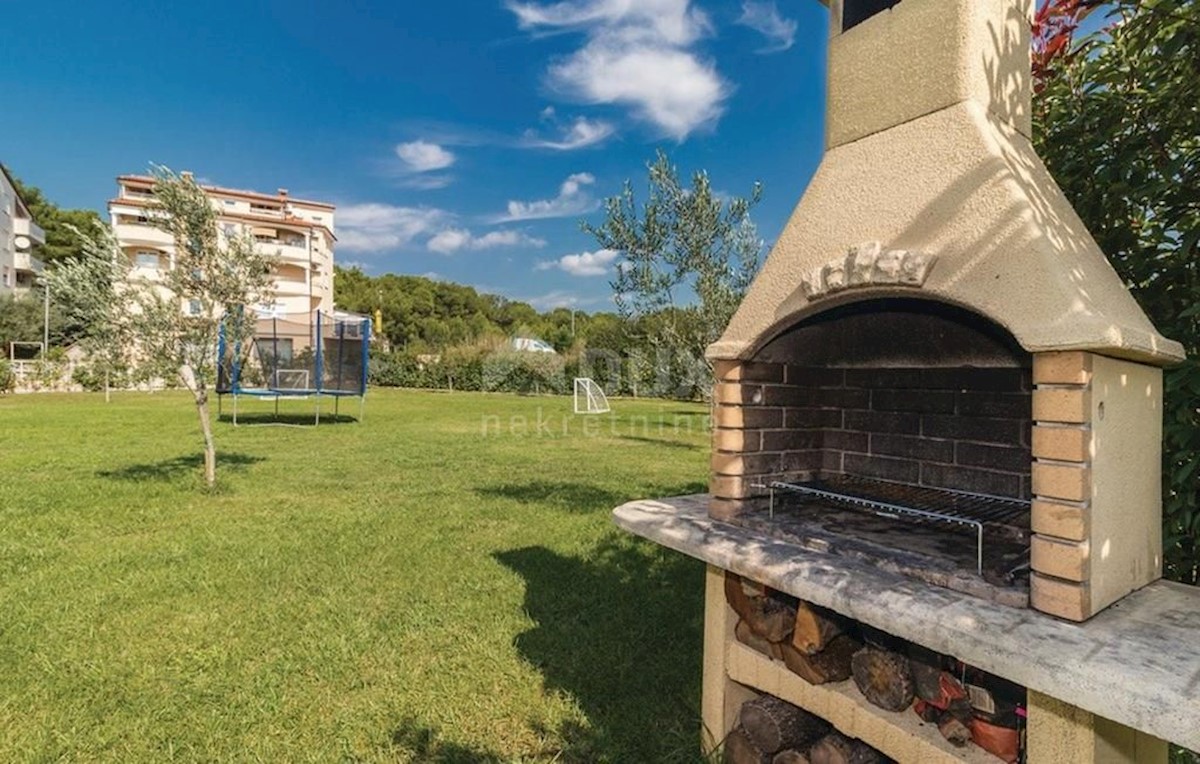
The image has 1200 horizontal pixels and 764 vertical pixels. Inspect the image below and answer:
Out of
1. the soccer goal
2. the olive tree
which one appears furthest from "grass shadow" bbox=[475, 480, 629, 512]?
the soccer goal

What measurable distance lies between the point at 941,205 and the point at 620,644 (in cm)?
284

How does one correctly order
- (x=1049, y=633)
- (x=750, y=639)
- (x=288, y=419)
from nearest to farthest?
(x=1049, y=633) → (x=750, y=639) → (x=288, y=419)

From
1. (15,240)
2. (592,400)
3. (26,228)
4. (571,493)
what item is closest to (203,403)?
(571,493)

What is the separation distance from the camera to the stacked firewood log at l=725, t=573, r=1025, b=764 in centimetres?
188

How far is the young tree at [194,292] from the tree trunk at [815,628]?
7.52 metres

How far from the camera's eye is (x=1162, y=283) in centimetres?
241

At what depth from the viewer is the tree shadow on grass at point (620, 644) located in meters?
2.76

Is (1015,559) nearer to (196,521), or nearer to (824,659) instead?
(824,659)

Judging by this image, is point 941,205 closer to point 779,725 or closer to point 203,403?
point 779,725

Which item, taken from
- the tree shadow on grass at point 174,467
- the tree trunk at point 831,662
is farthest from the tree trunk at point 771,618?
the tree shadow on grass at point 174,467

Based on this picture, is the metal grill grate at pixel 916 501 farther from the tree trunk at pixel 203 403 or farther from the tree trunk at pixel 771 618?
the tree trunk at pixel 203 403

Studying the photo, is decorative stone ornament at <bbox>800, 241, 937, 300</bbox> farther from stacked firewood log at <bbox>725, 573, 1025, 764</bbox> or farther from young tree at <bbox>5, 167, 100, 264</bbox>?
young tree at <bbox>5, 167, 100, 264</bbox>

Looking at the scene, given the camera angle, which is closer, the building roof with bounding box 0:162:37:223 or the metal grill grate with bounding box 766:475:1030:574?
the metal grill grate with bounding box 766:475:1030:574

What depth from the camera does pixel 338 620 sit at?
392cm
